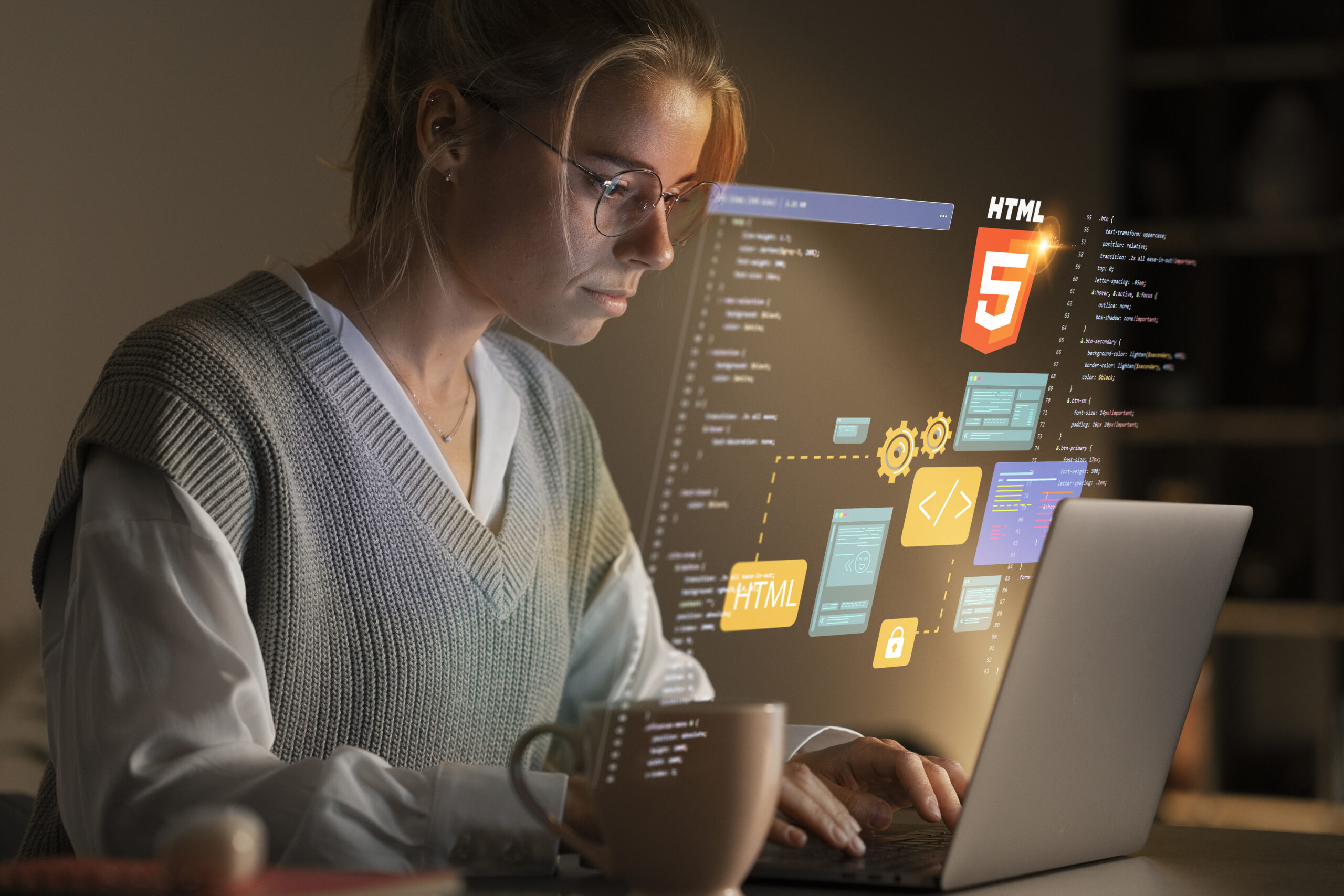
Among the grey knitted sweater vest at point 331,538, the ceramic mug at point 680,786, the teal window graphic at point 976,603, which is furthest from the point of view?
the grey knitted sweater vest at point 331,538

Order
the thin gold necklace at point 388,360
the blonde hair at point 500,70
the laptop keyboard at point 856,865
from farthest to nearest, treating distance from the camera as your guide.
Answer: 1. the thin gold necklace at point 388,360
2. the blonde hair at point 500,70
3. the laptop keyboard at point 856,865

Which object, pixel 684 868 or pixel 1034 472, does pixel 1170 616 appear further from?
pixel 684 868

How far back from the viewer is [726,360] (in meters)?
0.59

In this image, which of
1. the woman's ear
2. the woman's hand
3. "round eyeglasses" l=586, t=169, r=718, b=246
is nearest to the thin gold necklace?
the woman's ear

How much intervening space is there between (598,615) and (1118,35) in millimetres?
2195

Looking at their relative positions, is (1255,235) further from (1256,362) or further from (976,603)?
(976,603)

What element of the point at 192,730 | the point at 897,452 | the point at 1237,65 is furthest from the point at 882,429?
the point at 1237,65

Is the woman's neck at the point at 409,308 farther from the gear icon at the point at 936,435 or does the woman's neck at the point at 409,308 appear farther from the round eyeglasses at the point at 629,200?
the gear icon at the point at 936,435

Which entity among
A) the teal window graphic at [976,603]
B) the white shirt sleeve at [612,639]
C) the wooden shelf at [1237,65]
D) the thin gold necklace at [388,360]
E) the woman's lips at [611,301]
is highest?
the wooden shelf at [1237,65]

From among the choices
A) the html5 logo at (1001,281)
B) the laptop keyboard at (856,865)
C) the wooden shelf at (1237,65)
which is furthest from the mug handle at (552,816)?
the wooden shelf at (1237,65)

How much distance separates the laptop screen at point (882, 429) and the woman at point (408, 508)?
58 millimetres

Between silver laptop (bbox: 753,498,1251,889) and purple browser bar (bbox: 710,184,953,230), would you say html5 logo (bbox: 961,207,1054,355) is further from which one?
silver laptop (bbox: 753,498,1251,889)

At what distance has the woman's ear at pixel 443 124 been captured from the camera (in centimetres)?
105

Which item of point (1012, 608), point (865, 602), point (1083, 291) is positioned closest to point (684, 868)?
point (865, 602)
